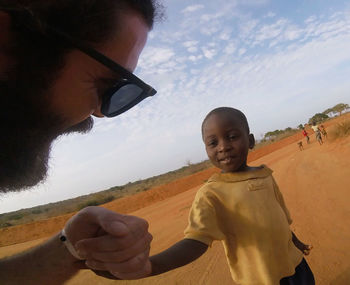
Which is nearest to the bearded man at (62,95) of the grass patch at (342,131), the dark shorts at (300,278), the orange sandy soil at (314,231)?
the dark shorts at (300,278)

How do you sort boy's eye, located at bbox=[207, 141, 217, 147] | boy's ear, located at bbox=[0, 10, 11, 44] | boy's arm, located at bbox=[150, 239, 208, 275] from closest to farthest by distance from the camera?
boy's ear, located at bbox=[0, 10, 11, 44] < boy's arm, located at bbox=[150, 239, 208, 275] < boy's eye, located at bbox=[207, 141, 217, 147]

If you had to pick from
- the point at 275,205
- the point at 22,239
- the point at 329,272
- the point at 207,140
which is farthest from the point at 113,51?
the point at 22,239

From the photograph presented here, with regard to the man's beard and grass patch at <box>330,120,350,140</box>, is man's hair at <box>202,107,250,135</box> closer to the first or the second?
the man's beard

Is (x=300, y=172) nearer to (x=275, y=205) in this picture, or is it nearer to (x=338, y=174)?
(x=338, y=174)

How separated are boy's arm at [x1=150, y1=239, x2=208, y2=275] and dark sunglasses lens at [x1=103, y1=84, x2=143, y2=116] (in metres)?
1.10

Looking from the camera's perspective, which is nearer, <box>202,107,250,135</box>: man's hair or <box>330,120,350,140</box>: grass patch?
<box>202,107,250,135</box>: man's hair

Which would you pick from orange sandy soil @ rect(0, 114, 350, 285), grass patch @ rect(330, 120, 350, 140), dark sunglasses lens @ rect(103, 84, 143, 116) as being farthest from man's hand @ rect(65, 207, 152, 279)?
grass patch @ rect(330, 120, 350, 140)

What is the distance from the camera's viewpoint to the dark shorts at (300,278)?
1.78 m

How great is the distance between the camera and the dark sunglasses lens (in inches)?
70.3

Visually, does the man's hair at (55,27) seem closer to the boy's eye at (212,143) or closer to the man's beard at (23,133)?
the man's beard at (23,133)

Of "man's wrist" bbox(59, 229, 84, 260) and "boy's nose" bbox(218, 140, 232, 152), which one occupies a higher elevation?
"boy's nose" bbox(218, 140, 232, 152)

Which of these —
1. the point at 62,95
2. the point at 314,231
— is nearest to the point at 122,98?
the point at 62,95

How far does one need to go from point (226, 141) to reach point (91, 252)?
48.5 inches

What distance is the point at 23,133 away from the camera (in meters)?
1.42
